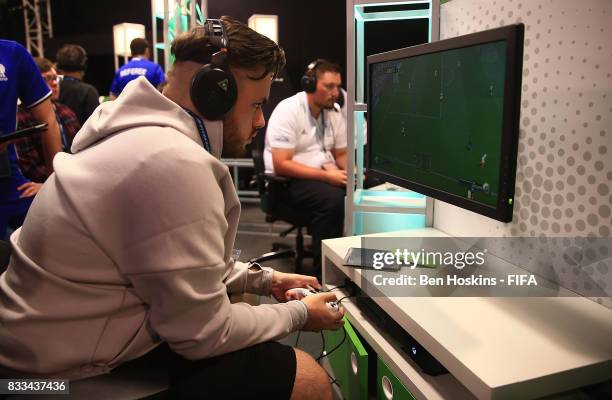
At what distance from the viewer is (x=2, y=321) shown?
0.77 meters

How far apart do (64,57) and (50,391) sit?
3166 mm

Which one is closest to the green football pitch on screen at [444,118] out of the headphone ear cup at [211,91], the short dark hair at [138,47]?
the headphone ear cup at [211,91]

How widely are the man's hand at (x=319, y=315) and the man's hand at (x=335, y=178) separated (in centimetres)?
161

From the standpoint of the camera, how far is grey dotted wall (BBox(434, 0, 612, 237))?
0.96m

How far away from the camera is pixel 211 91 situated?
0.88m

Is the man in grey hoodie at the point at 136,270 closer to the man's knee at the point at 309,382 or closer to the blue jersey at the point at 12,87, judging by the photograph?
the man's knee at the point at 309,382

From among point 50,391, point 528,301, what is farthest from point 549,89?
point 50,391

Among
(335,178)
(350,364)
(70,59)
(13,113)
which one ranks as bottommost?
(350,364)

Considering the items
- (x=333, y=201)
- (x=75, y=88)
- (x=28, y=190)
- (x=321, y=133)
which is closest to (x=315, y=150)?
(x=321, y=133)

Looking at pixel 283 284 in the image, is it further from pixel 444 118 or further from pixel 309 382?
pixel 444 118

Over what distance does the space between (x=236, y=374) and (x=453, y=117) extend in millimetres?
737

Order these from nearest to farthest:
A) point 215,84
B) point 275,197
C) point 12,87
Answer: point 215,84 → point 12,87 → point 275,197

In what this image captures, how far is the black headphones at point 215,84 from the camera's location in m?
0.88

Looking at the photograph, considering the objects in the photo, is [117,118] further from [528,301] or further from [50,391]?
[528,301]
